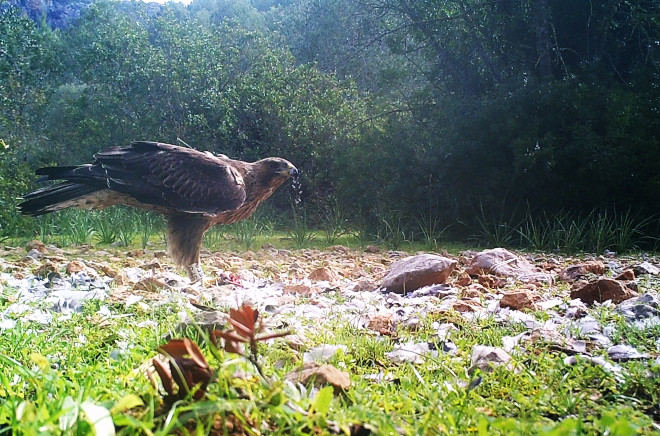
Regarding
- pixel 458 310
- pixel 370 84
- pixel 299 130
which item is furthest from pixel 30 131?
pixel 458 310

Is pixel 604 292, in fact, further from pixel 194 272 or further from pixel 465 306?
pixel 194 272

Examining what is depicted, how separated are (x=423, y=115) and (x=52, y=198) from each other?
19.5 feet

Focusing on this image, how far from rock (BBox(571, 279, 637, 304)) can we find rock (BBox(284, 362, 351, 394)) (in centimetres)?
188

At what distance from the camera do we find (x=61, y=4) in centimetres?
2272

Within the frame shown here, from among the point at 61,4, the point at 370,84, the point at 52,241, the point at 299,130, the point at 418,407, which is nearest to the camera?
the point at 418,407

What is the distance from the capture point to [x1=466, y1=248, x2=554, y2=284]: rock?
390 cm

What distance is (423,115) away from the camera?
9102 millimetres

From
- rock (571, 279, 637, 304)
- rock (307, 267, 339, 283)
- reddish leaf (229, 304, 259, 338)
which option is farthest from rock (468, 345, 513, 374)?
rock (307, 267, 339, 283)

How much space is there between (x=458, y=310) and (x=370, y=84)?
12.2m

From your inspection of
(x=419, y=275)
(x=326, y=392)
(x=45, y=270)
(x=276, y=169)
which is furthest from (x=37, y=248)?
(x=326, y=392)

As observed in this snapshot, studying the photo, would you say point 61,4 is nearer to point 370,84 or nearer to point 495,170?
point 370,84

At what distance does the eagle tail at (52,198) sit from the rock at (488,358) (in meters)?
3.71

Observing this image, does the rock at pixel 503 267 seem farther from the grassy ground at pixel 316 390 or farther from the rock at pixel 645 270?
the grassy ground at pixel 316 390

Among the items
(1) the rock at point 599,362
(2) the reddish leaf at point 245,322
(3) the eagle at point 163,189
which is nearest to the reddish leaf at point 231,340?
(2) the reddish leaf at point 245,322
